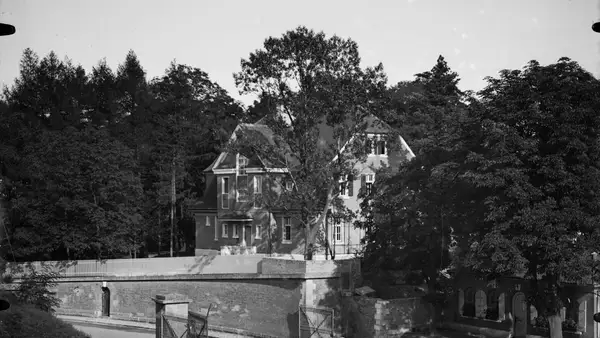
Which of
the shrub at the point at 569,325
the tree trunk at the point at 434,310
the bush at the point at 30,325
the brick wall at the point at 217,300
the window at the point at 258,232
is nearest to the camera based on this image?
the bush at the point at 30,325

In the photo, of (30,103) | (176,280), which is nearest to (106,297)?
(176,280)

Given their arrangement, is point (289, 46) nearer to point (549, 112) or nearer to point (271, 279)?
point (271, 279)

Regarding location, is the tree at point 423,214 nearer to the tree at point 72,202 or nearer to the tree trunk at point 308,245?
the tree trunk at point 308,245

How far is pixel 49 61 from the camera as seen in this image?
60469 mm

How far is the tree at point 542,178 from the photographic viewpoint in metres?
25.9

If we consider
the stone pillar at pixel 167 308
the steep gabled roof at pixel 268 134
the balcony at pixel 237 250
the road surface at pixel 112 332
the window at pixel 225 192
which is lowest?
the road surface at pixel 112 332

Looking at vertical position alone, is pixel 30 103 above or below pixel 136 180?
above

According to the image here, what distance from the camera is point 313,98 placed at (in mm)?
37938

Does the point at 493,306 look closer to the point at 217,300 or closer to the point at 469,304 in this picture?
the point at 469,304

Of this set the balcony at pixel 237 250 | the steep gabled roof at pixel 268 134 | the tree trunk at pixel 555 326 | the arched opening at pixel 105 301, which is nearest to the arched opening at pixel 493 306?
the tree trunk at pixel 555 326

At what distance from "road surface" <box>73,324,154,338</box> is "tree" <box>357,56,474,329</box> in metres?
11.3

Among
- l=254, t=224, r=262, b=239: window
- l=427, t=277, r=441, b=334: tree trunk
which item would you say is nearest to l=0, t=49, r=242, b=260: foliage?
l=254, t=224, r=262, b=239: window

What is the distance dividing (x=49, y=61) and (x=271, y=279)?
3396 centimetres

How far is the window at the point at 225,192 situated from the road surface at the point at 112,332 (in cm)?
1349
